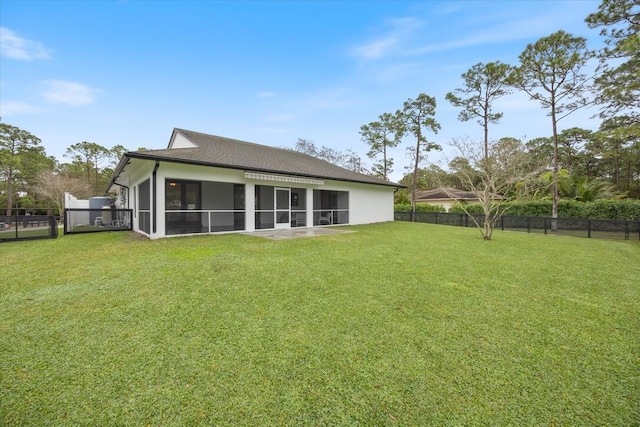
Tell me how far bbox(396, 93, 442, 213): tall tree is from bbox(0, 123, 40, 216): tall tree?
35769 millimetres

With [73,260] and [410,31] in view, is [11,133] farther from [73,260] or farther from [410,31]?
[410,31]

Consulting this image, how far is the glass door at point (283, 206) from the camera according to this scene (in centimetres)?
1262

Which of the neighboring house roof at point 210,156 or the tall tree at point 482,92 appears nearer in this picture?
the neighboring house roof at point 210,156

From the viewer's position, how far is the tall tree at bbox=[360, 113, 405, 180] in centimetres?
2381

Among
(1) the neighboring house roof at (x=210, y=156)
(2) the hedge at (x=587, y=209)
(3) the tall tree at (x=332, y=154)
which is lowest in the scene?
(2) the hedge at (x=587, y=209)

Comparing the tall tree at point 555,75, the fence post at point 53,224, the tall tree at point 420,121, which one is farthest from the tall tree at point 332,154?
the fence post at point 53,224

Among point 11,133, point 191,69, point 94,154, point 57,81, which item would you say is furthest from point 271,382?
point 94,154

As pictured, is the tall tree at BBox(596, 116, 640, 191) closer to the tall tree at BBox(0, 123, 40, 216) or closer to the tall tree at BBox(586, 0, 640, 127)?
the tall tree at BBox(586, 0, 640, 127)

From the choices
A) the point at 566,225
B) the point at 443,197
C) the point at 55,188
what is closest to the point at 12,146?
the point at 55,188

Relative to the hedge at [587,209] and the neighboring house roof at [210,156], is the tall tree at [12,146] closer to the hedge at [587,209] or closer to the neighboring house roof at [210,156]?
the neighboring house roof at [210,156]

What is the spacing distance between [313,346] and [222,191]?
12154mm

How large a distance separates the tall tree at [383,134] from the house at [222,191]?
10.3 meters

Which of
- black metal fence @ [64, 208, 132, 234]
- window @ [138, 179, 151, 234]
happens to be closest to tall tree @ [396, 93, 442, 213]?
window @ [138, 179, 151, 234]

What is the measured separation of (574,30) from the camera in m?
14.1
